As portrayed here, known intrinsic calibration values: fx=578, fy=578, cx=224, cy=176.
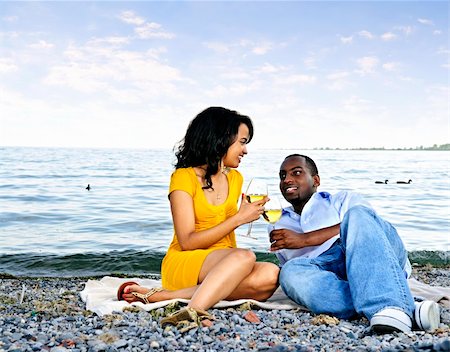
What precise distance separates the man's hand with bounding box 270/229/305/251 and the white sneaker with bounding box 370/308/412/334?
0.97 metres

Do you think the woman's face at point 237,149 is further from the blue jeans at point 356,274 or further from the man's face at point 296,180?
the blue jeans at point 356,274

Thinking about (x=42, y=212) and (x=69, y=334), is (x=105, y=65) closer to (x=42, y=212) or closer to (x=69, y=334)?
(x=42, y=212)

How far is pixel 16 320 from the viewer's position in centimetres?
424

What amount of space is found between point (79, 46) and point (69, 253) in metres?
18.0

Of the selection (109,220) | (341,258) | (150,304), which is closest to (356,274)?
(341,258)

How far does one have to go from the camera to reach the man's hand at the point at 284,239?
446 centimetres

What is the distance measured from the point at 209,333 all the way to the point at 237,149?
1.59 m

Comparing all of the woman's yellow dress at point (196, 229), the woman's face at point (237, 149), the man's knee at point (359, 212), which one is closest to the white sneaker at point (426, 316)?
the man's knee at point (359, 212)

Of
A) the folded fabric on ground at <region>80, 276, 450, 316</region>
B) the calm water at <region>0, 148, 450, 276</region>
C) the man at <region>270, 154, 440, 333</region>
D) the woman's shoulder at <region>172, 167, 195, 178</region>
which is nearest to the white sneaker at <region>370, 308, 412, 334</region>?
the man at <region>270, 154, 440, 333</region>

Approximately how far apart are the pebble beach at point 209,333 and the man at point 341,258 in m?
0.12

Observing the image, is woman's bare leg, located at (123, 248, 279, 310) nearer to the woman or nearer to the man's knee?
the woman

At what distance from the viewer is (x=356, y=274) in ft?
12.8

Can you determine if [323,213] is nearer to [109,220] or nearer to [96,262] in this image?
[96,262]

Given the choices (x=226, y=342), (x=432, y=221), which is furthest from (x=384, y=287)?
(x=432, y=221)
